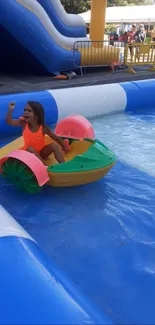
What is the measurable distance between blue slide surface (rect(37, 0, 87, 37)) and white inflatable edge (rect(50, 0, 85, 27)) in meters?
0.05

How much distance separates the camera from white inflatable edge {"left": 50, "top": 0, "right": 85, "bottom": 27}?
7.79 m

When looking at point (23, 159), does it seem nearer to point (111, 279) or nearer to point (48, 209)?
point (48, 209)

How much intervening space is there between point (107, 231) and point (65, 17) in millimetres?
6913

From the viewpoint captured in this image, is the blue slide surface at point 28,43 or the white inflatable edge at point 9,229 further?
the blue slide surface at point 28,43

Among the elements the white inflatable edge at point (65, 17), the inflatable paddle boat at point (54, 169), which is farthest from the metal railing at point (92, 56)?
the inflatable paddle boat at point (54, 169)

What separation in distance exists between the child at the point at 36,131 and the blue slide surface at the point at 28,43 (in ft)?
13.9

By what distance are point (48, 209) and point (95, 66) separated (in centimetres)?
641

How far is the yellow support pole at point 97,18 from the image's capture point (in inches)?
370

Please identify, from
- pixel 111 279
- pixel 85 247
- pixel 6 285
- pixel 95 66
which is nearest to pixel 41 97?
pixel 85 247

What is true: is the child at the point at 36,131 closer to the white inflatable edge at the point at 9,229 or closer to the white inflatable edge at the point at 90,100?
the white inflatable edge at the point at 9,229

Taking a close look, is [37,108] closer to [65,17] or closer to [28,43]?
[28,43]

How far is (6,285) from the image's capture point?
1.32m

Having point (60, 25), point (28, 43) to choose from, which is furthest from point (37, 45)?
point (60, 25)

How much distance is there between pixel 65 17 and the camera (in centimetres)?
808
